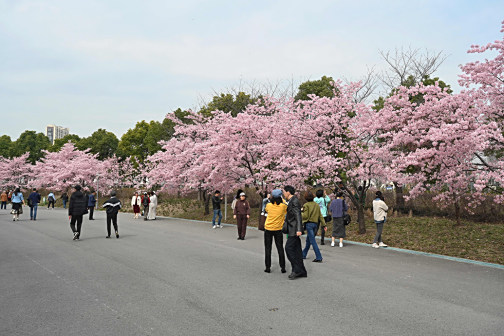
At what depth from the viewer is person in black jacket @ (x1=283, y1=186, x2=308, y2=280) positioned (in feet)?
23.4

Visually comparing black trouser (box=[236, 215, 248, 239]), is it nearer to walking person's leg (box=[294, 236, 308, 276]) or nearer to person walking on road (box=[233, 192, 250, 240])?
person walking on road (box=[233, 192, 250, 240])

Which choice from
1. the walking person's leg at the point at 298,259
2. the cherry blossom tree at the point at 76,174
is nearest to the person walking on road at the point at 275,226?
the walking person's leg at the point at 298,259

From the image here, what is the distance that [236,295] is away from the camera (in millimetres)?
5758

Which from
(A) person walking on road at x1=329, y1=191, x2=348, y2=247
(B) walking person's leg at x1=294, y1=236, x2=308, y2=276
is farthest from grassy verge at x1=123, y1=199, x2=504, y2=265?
(B) walking person's leg at x1=294, y1=236, x2=308, y2=276

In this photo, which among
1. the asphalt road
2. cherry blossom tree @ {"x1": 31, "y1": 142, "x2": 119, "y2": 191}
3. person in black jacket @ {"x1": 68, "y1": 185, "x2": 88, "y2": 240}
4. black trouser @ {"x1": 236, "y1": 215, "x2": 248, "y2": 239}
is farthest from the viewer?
cherry blossom tree @ {"x1": 31, "y1": 142, "x2": 119, "y2": 191}

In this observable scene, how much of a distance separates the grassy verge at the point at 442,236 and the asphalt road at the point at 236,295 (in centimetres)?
187

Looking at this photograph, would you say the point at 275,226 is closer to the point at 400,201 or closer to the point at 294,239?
the point at 294,239

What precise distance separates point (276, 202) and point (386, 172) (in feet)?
20.4

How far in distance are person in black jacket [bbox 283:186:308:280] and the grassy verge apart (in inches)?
223

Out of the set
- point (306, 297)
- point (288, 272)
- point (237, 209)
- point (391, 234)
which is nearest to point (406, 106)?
point (391, 234)

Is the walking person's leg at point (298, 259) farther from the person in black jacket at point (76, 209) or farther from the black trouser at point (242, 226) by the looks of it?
the person in black jacket at point (76, 209)

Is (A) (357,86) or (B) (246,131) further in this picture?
(B) (246,131)

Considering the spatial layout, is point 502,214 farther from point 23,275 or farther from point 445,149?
point 23,275

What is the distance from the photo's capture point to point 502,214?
15.7 metres
